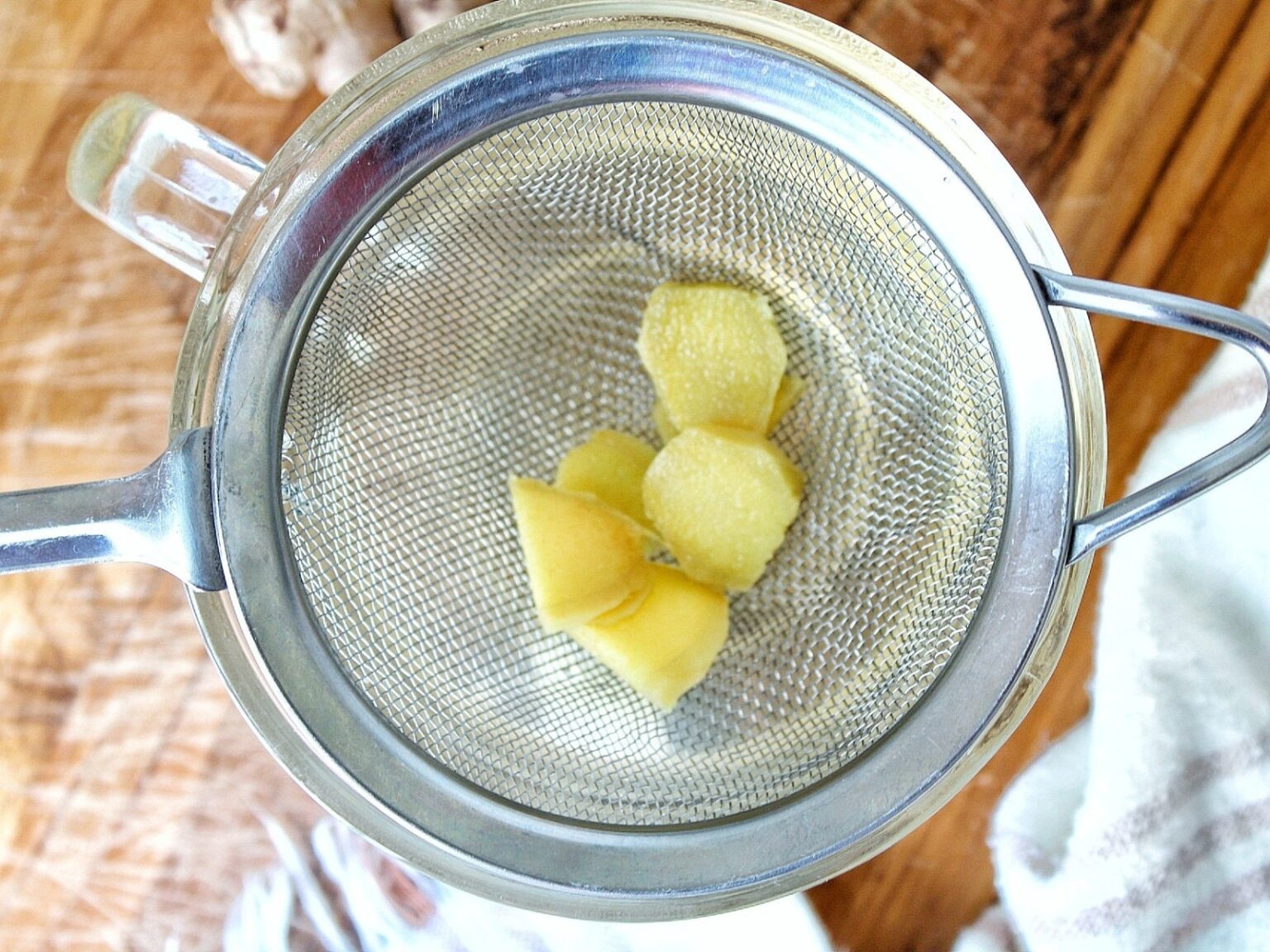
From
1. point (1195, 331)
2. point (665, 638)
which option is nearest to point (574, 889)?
point (665, 638)

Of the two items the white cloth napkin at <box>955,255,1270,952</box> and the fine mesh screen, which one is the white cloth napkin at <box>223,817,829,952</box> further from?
the white cloth napkin at <box>955,255,1270,952</box>

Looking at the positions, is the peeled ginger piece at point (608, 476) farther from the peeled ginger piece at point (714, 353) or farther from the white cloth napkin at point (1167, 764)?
the white cloth napkin at point (1167, 764)

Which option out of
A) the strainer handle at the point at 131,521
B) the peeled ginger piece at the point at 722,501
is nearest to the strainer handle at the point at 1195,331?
the peeled ginger piece at the point at 722,501

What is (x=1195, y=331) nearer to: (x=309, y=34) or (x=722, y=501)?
(x=722, y=501)

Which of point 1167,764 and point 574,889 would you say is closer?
point 574,889

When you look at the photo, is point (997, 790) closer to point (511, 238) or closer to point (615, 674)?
point (615, 674)

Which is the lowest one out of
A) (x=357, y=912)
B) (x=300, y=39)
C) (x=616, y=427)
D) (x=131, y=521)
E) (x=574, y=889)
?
(x=357, y=912)

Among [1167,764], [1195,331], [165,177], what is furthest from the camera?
[1167,764]

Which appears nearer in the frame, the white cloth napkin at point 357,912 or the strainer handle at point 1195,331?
the strainer handle at point 1195,331
